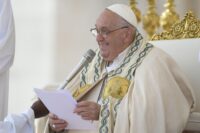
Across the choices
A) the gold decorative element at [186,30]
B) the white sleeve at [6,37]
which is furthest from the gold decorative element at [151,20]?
the white sleeve at [6,37]

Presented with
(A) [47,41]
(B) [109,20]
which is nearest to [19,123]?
(B) [109,20]

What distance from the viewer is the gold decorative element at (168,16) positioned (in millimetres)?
4250

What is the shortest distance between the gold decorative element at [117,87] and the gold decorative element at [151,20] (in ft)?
6.56

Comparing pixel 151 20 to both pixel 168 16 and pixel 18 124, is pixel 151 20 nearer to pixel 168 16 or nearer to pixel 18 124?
pixel 168 16

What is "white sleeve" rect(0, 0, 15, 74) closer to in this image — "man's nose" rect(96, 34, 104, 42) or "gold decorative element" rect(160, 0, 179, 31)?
"man's nose" rect(96, 34, 104, 42)

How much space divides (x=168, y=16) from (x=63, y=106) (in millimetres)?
2393

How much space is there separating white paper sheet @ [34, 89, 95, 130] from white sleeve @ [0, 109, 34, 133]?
0.39 feet

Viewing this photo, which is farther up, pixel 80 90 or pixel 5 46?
pixel 5 46

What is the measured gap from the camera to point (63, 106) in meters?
2.20

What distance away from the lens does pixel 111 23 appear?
8.27ft

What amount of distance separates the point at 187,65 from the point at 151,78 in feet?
2.41

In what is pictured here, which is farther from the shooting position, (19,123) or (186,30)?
(186,30)

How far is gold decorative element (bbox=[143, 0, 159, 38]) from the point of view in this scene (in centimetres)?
443

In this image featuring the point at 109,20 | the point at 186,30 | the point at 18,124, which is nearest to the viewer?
the point at 18,124
